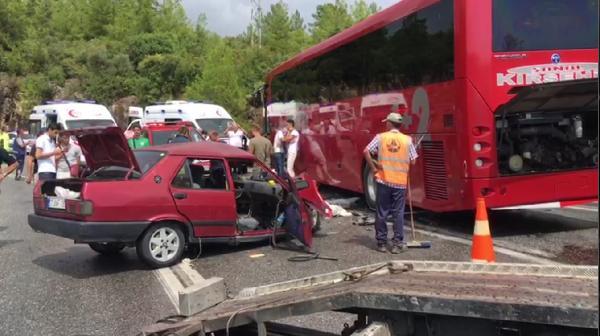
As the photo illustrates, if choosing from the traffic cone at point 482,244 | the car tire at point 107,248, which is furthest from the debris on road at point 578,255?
the car tire at point 107,248

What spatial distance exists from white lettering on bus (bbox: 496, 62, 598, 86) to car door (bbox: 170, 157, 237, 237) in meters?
4.00

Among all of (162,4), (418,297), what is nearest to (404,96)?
(418,297)

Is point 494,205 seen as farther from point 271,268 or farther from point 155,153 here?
point 155,153

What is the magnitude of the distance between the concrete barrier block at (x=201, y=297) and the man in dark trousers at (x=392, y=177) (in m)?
4.08

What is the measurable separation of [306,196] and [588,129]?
13.5 ft

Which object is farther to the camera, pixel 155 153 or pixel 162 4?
pixel 162 4

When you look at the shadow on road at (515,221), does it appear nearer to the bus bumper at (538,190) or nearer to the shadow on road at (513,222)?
the shadow on road at (513,222)

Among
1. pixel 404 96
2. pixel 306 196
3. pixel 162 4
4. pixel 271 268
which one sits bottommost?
pixel 271 268

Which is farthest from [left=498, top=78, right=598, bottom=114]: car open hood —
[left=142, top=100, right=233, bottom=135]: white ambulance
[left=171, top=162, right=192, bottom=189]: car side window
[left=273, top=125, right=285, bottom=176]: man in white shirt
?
[left=142, top=100, right=233, bottom=135]: white ambulance

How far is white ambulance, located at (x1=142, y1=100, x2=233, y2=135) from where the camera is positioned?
23016 millimetres

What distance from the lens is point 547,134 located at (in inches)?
347

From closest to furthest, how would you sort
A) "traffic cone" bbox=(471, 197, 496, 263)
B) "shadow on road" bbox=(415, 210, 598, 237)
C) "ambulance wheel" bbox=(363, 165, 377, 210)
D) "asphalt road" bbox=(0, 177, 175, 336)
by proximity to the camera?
"asphalt road" bbox=(0, 177, 175, 336)
"traffic cone" bbox=(471, 197, 496, 263)
"shadow on road" bbox=(415, 210, 598, 237)
"ambulance wheel" bbox=(363, 165, 377, 210)

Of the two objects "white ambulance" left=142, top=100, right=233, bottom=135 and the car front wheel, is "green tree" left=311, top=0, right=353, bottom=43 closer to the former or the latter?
"white ambulance" left=142, top=100, right=233, bottom=135

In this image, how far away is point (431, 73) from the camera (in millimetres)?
9188
